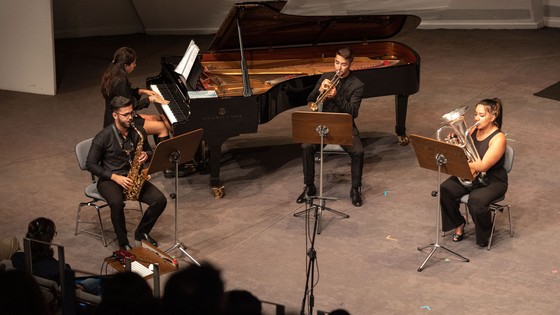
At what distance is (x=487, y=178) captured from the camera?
25.7ft

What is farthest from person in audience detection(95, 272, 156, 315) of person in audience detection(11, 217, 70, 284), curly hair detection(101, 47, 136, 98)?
curly hair detection(101, 47, 136, 98)

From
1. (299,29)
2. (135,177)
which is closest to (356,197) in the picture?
(135,177)

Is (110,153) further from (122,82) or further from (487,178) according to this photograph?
(487,178)

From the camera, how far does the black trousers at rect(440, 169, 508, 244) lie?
772 cm

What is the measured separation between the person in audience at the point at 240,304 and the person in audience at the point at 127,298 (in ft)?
0.96

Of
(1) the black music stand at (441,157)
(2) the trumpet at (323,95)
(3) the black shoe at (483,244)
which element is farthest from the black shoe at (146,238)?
(3) the black shoe at (483,244)

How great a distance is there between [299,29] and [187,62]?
1.54 metres

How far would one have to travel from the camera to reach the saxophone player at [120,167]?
7762 millimetres

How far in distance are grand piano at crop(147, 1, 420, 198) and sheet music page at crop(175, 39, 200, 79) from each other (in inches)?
2.6

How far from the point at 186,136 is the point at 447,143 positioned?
2193mm

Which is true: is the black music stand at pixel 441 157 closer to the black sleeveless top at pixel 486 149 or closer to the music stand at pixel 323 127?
the black sleeveless top at pixel 486 149

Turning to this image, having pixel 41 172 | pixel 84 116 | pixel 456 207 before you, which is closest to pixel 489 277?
pixel 456 207

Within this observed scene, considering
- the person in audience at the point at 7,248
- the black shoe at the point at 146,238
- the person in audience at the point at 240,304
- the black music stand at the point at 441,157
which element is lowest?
the black shoe at the point at 146,238

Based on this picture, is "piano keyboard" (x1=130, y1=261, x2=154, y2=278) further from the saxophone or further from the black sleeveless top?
the black sleeveless top
